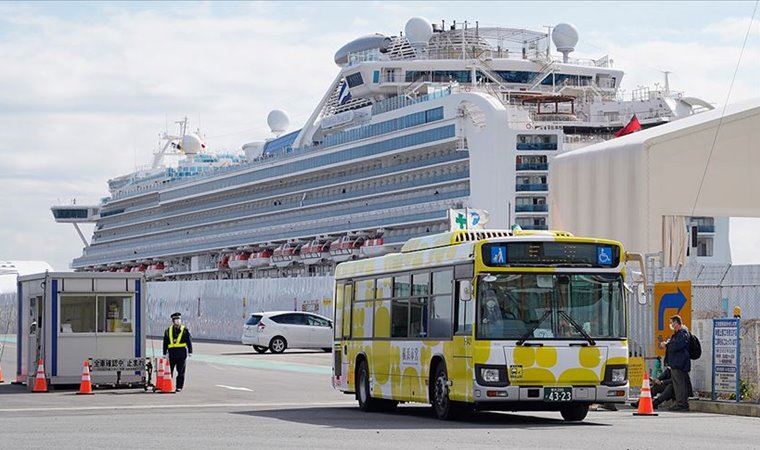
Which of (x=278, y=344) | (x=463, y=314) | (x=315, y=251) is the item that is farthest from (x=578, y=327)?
(x=315, y=251)

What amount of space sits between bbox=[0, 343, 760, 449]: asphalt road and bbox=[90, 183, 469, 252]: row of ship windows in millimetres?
56781

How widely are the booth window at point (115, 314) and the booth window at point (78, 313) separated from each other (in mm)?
159

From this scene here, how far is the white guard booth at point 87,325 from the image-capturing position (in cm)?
2780

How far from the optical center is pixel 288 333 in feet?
159

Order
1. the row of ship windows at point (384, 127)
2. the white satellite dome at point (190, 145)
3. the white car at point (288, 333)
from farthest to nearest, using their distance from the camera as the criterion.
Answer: the white satellite dome at point (190, 145), the row of ship windows at point (384, 127), the white car at point (288, 333)

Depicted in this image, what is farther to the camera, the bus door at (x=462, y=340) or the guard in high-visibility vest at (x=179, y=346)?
the guard in high-visibility vest at (x=179, y=346)

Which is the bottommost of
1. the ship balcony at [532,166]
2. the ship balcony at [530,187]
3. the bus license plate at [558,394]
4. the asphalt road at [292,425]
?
the asphalt road at [292,425]

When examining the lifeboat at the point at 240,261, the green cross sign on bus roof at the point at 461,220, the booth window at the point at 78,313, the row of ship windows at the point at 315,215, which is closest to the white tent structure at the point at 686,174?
the green cross sign on bus roof at the point at 461,220

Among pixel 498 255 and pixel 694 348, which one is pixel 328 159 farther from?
pixel 498 255

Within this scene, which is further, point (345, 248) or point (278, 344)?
point (345, 248)

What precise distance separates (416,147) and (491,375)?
222 feet

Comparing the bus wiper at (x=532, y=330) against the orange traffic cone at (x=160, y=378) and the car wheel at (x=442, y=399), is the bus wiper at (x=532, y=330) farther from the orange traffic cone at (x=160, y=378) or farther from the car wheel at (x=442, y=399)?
the orange traffic cone at (x=160, y=378)

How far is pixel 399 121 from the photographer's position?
289 ft

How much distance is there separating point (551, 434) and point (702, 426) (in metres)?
2.62
